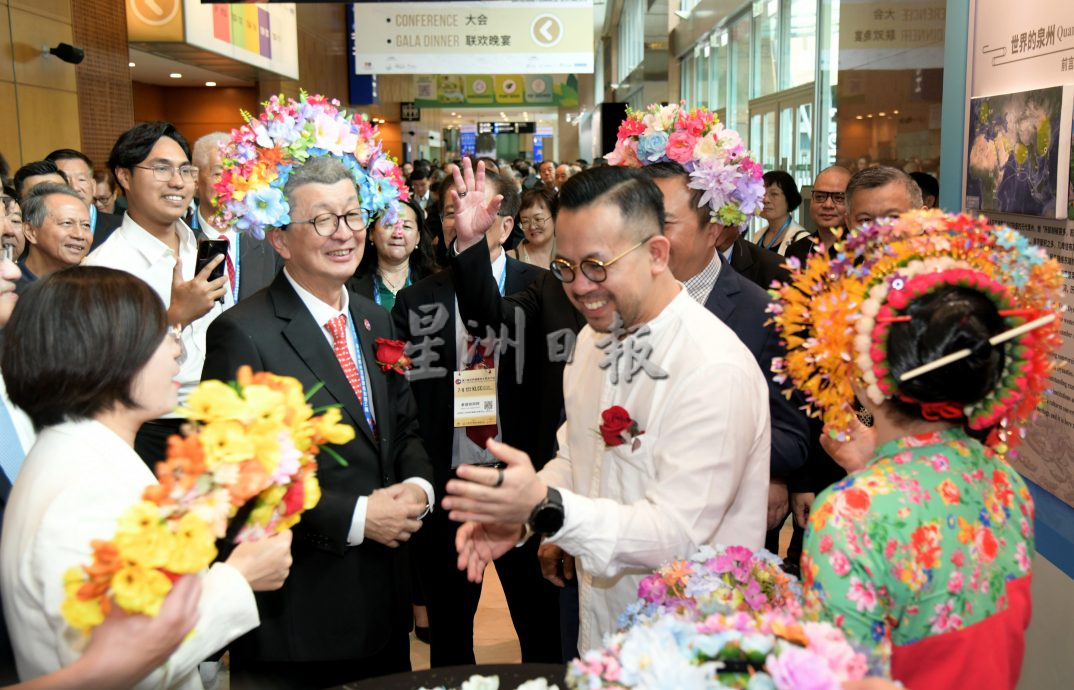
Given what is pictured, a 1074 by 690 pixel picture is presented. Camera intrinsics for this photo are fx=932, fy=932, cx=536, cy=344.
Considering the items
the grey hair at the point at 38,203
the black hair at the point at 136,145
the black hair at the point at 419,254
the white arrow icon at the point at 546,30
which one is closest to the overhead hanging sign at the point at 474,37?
the white arrow icon at the point at 546,30

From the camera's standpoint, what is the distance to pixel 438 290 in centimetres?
358

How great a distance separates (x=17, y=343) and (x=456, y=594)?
2133 mm

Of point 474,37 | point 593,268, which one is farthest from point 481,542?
point 474,37

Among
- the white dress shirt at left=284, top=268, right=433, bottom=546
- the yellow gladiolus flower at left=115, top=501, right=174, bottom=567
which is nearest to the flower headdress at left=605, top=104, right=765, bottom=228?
the white dress shirt at left=284, top=268, right=433, bottom=546

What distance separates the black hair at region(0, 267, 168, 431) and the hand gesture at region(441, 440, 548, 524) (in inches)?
23.9

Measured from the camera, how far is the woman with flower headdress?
4.72ft

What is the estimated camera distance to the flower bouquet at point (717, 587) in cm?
157

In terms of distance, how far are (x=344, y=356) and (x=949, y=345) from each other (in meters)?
1.56

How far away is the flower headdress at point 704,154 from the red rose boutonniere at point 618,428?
102 cm

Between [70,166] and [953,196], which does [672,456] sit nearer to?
[953,196]

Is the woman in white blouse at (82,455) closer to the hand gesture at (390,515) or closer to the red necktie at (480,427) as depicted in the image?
the hand gesture at (390,515)

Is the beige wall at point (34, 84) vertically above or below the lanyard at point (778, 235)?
above

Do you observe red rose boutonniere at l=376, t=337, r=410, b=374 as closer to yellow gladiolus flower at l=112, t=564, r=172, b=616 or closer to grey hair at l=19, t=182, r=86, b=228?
yellow gladiolus flower at l=112, t=564, r=172, b=616

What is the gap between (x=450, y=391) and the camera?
3.52 metres
